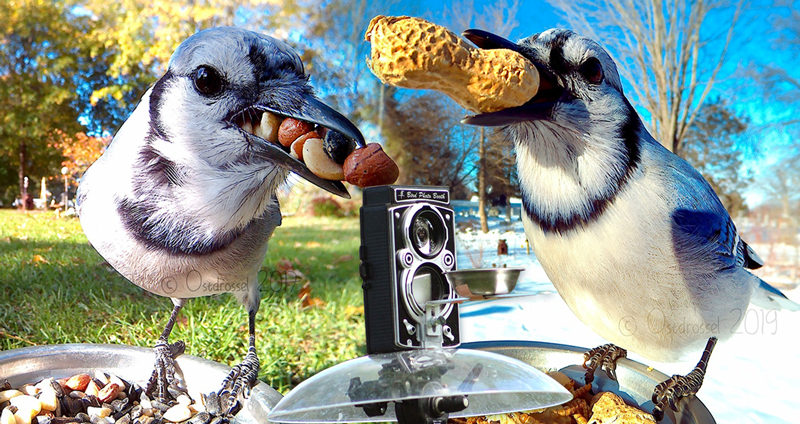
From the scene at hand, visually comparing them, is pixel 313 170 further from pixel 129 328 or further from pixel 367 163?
pixel 129 328

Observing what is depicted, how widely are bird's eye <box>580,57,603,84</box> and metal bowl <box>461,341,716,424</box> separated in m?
0.56

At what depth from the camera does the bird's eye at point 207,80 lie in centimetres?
103

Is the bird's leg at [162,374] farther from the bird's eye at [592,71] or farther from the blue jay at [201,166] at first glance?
the bird's eye at [592,71]

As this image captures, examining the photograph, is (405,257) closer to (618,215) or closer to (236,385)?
(618,215)

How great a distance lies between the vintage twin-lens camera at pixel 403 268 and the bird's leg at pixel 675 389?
521 mm

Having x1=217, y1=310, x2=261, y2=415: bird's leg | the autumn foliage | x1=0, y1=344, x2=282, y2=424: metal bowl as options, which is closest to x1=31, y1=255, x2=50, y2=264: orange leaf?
the autumn foliage

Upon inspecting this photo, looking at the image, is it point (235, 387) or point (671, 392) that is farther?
point (235, 387)

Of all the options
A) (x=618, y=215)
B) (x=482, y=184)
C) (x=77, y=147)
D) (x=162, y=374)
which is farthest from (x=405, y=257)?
(x=77, y=147)

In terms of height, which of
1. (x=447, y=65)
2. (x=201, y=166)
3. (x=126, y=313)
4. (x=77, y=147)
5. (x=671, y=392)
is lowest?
(x=671, y=392)

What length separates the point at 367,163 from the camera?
2.88ft

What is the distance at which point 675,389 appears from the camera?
102cm

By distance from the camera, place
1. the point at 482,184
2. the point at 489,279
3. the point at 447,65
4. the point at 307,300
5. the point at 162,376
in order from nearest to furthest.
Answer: the point at 489,279 < the point at 447,65 < the point at 162,376 < the point at 482,184 < the point at 307,300

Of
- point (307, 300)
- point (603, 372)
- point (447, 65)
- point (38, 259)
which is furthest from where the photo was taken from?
point (307, 300)

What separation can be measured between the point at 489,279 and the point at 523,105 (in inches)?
15.2
